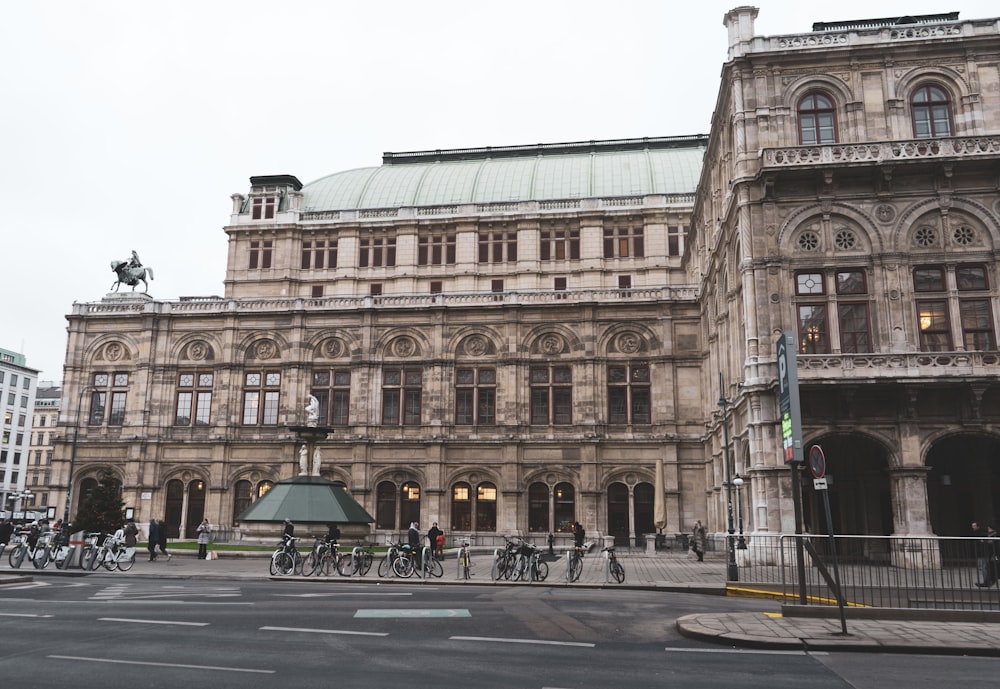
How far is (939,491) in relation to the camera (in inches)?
1240

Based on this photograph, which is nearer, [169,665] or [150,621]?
[169,665]

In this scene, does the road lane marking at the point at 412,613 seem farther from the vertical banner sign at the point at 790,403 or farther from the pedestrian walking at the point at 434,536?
the pedestrian walking at the point at 434,536

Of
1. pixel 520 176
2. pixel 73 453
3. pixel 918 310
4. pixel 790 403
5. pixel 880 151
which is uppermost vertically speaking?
pixel 520 176

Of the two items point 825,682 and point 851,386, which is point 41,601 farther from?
point 851,386

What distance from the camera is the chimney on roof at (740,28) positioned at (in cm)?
3272

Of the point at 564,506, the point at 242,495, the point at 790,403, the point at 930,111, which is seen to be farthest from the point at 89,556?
the point at 930,111

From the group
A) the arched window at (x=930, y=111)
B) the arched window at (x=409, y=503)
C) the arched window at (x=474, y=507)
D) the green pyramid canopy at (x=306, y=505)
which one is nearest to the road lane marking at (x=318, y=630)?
the green pyramid canopy at (x=306, y=505)

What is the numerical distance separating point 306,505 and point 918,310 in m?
26.2

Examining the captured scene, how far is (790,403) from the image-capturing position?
18.6m

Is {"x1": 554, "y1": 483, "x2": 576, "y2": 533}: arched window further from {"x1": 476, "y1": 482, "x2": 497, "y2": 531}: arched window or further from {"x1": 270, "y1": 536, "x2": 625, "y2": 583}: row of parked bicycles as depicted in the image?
{"x1": 270, "y1": 536, "x2": 625, "y2": 583}: row of parked bicycles

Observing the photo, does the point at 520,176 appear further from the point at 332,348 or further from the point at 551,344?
the point at 332,348

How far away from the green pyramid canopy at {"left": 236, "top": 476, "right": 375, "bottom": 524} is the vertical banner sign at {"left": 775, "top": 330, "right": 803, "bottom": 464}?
2116cm

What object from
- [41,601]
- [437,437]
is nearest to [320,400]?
[437,437]

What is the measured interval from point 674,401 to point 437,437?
46.9 ft
